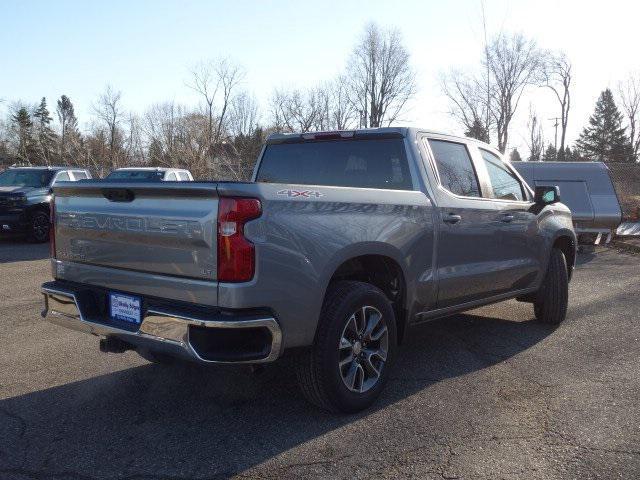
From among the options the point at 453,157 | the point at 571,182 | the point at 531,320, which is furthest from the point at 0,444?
the point at 571,182

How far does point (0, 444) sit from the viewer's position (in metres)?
3.38

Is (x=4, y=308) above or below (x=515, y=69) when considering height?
below

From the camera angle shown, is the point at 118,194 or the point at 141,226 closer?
the point at 141,226

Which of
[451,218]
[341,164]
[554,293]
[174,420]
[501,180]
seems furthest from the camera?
[554,293]

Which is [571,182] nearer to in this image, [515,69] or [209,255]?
[209,255]

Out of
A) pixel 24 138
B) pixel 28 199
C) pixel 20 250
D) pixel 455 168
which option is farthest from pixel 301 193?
pixel 24 138

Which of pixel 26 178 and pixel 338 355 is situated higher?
pixel 26 178

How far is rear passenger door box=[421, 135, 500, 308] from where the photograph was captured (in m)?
4.58

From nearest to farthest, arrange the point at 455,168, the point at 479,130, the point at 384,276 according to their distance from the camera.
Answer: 1. the point at 384,276
2. the point at 455,168
3. the point at 479,130

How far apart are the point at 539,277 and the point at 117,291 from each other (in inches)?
164

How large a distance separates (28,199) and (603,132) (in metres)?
63.6

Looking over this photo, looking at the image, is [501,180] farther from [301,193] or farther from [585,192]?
[585,192]

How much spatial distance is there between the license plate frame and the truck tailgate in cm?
18

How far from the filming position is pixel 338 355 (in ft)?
12.0
